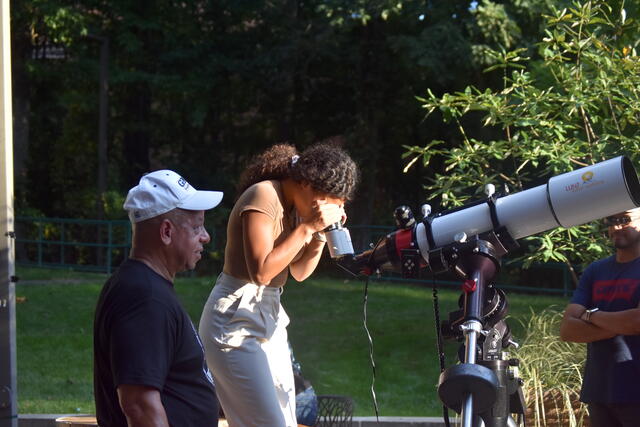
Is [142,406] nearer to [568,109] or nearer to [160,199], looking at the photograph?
[160,199]

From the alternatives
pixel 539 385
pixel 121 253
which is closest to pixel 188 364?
pixel 539 385

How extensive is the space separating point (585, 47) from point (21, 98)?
1716 centimetres

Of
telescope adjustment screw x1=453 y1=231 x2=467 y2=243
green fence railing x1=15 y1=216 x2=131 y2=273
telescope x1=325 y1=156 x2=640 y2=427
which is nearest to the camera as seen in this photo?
telescope x1=325 y1=156 x2=640 y2=427

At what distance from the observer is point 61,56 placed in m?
22.3

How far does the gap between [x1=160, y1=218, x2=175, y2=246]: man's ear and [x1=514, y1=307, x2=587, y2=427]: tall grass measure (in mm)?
3487

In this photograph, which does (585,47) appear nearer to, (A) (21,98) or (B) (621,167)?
(B) (621,167)

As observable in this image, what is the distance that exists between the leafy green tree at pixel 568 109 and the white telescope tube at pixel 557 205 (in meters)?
2.24

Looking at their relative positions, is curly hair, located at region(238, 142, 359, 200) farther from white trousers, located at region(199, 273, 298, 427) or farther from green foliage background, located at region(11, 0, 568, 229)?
green foliage background, located at region(11, 0, 568, 229)

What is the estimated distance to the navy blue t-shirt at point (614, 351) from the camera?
4.43 meters

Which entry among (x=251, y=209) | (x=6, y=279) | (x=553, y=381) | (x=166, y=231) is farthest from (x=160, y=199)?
(x=553, y=381)

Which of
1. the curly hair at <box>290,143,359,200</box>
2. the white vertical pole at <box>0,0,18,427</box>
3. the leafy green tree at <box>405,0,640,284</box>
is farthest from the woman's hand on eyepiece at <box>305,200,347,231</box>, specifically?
the leafy green tree at <box>405,0,640,284</box>

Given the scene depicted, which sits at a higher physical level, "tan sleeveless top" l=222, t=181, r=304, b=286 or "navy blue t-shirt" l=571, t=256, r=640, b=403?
"tan sleeveless top" l=222, t=181, r=304, b=286

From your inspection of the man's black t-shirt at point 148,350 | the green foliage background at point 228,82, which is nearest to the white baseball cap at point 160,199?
the man's black t-shirt at point 148,350

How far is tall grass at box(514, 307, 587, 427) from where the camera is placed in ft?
19.3
